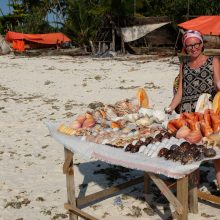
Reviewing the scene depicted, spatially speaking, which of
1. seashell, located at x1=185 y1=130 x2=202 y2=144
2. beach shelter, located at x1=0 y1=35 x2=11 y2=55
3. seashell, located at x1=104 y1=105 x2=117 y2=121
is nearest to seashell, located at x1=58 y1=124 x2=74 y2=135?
seashell, located at x1=104 y1=105 x2=117 y2=121

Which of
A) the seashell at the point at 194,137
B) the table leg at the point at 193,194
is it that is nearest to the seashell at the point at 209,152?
the seashell at the point at 194,137

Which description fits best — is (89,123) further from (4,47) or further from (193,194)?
(4,47)

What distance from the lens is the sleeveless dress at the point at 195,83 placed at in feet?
13.6

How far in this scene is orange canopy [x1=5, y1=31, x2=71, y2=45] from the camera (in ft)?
101

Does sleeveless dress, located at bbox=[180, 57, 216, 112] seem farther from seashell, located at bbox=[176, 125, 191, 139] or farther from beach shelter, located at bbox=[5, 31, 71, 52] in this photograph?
beach shelter, located at bbox=[5, 31, 71, 52]

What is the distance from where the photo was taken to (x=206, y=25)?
49.0 feet

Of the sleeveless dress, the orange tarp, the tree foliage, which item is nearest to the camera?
the sleeveless dress

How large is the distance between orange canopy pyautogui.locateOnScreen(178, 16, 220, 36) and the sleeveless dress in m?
10.6

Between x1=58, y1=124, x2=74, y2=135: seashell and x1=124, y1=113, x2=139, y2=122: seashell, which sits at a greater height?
x1=124, y1=113, x2=139, y2=122: seashell

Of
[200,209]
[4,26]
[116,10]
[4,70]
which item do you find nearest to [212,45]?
[116,10]

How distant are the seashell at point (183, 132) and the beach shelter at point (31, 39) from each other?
28.5m

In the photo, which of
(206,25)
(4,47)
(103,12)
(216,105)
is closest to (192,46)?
(216,105)

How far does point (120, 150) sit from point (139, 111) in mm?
541

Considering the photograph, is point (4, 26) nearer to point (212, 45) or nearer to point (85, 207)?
point (212, 45)
